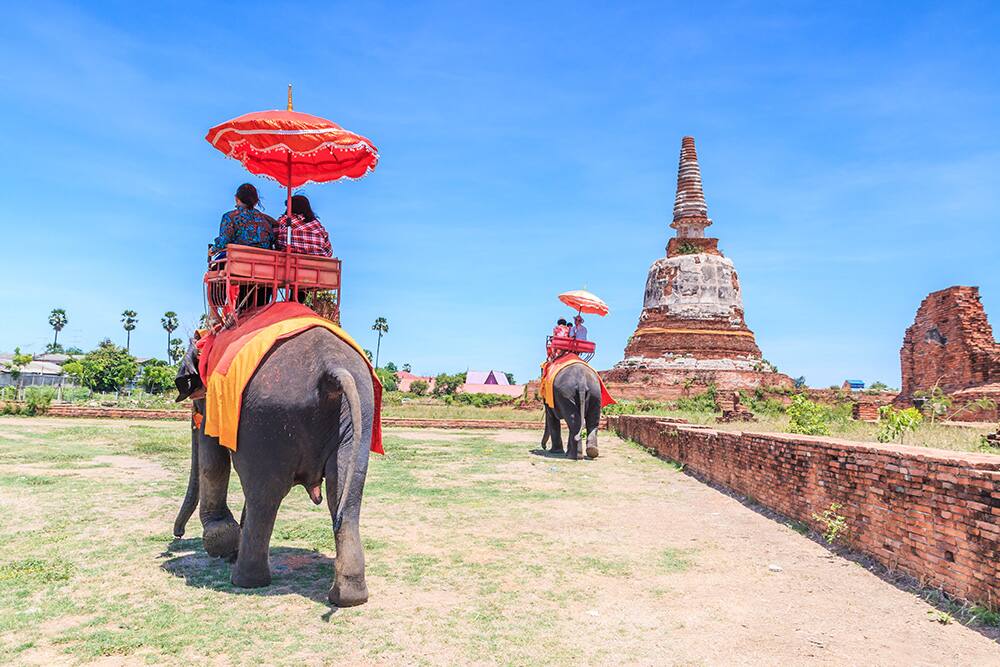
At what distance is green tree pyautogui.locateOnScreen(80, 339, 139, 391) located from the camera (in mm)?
44500

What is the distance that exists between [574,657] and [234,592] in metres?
2.12

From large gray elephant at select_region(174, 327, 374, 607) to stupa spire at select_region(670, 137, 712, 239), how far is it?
3999cm

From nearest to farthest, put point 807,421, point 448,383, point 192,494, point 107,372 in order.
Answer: point 192,494, point 807,421, point 107,372, point 448,383

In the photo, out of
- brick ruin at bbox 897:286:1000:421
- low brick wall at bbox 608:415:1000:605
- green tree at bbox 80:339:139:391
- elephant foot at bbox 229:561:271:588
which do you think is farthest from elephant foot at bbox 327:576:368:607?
green tree at bbox 80:339:139:391

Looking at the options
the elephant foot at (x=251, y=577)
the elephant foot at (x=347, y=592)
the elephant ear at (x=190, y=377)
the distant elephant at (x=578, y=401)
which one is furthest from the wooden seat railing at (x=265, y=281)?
the distant elephant at (x=578, y=401)

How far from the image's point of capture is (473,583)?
4590 mm

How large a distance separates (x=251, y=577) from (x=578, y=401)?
8514 mm

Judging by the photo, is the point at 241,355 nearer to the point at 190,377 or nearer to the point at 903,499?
the point at 190,377

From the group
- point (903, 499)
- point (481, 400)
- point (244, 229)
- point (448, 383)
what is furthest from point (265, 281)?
point (448, 383)

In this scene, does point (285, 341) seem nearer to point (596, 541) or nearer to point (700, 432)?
point (596, 541)

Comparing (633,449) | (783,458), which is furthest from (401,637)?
(633,449)

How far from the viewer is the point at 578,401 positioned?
1226 centimetres

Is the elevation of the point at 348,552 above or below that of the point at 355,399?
below

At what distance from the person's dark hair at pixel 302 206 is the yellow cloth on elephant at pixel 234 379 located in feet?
4.53
